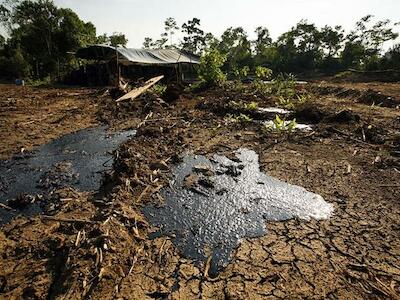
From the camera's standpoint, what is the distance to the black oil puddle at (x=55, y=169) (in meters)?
4.47

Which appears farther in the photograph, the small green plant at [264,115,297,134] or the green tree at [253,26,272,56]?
the green tree at [253,26,272,56]

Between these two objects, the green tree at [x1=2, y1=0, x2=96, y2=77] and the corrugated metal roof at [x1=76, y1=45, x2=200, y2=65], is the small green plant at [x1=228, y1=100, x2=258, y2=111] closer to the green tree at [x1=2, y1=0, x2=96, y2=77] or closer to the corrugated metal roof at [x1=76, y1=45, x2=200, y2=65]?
the corrugated metal roof at [x1=76, y1=45, x2=200, y2=65]

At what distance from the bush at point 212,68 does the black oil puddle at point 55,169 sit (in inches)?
360

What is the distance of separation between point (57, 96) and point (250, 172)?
38.6ft

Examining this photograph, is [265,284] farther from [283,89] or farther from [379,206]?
[283,89]

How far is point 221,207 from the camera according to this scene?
4.13 m

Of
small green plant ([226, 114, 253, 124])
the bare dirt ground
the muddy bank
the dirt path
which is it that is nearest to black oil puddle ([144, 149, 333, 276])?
the bare dirt ground

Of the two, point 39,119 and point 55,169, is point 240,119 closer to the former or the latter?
point 55,169

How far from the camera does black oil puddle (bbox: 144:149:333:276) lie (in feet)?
11.1

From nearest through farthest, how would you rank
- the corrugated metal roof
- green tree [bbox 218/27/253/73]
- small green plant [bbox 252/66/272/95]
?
small green plant [bbox 252/66/272/95] → the corrugated metal roof → green tree [bbox 218/27/253/73]

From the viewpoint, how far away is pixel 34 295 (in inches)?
99.9

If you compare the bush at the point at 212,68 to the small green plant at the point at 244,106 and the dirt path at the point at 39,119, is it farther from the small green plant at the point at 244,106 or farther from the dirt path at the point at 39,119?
the dirt path at the point at 39,119

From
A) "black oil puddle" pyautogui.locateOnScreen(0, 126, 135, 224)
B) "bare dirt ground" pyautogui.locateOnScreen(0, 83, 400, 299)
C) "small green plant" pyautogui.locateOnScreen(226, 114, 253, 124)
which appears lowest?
"black oil puddle" pyautogui.locateOnScreen(0, 126, 135, 224)

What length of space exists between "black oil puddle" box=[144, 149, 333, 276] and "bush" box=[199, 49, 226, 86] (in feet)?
34.9
